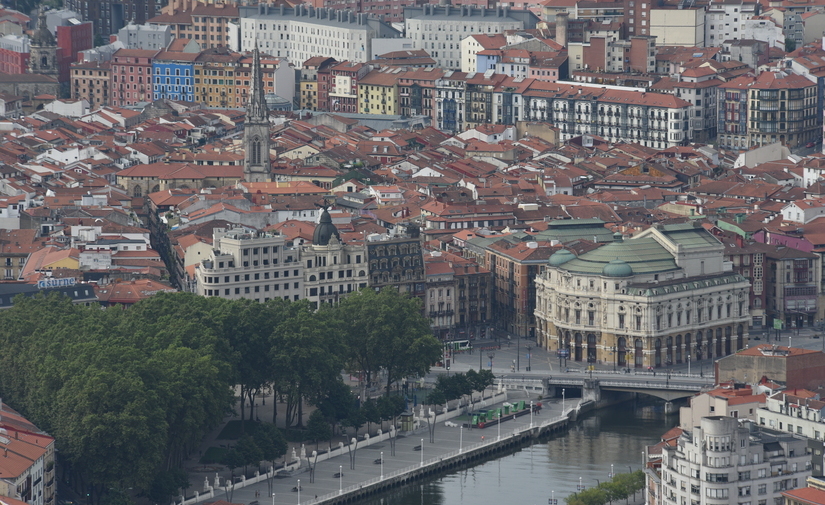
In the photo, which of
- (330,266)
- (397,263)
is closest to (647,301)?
(397,263)

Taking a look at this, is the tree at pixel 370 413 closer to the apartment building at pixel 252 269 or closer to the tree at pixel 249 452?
the tree at pixel 249 452

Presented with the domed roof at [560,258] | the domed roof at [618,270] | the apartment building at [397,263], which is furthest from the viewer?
the domed roof at [560,258]

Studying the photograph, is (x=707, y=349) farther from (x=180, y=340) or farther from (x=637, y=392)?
(x=180, y=340)

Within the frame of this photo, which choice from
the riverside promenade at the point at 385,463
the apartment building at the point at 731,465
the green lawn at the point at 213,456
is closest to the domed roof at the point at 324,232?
the riverside promenade at the point at 385,463

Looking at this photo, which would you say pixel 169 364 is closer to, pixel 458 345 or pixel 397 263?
pixel 397 263

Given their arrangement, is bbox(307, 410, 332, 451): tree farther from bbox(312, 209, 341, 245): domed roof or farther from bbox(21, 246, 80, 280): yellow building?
bbox(21, 246, 80, 280): yellow building
